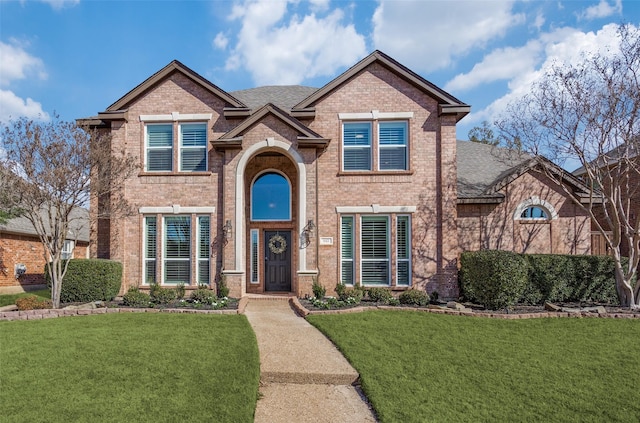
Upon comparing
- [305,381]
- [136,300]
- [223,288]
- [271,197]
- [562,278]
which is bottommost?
[305,381]

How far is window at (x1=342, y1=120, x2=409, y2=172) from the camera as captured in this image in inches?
543

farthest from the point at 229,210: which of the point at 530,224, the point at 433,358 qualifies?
the point at 530,224

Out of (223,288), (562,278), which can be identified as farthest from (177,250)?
(562,278)

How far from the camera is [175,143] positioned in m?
14.0

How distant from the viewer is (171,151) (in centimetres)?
1407

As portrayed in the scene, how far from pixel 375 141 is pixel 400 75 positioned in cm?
249

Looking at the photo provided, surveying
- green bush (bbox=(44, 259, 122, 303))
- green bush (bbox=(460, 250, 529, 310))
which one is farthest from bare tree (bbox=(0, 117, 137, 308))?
green bush (bbox=(460, 250, 529, 310))

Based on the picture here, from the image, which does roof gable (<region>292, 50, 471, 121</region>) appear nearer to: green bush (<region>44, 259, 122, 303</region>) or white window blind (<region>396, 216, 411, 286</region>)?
white window blind (<region>396, 216, 411, 286</region>)

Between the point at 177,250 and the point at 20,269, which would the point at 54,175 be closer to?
the point at 177,250

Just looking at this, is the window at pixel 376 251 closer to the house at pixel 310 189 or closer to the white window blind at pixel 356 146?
the house at pixel 310 189

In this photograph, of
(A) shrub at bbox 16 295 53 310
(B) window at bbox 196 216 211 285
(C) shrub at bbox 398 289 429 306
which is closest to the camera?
(A) shrub at bbox 16 295 53 310

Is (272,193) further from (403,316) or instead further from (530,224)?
(530,224)

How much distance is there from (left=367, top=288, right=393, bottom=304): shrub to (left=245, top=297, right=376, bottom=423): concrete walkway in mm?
3710

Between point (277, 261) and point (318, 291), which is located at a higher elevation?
point (277, 261)
